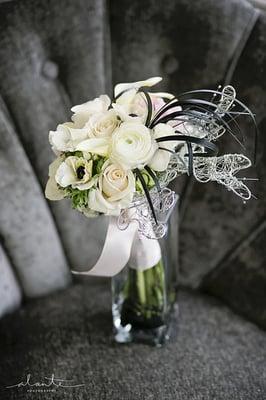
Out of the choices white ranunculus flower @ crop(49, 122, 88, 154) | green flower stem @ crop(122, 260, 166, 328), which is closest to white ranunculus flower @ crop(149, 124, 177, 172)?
white ranunculus flower @ crop(49, 122, 88, 154)

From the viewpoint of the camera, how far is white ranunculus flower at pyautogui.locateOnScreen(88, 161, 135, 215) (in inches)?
28.0

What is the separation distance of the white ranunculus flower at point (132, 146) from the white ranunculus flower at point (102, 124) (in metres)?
0.02

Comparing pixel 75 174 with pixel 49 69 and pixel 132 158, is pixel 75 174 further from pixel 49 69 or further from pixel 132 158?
pixel 49 69

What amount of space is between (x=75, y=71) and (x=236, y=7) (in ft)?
1.01

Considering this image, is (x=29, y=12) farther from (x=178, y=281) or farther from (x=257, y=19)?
(x=178, y=281)

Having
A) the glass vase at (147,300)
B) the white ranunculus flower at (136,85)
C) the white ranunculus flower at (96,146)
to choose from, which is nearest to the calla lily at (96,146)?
the white ranunculus flower at (96,146)

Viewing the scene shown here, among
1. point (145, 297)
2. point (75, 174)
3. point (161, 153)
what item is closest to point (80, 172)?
point (75, 174)

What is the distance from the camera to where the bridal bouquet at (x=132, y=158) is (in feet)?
2.34

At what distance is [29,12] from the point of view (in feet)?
2.97

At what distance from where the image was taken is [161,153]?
2.39ft

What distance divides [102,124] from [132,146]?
7cm

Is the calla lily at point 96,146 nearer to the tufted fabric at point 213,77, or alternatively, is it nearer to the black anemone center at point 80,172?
the black anemone center at point 80,172

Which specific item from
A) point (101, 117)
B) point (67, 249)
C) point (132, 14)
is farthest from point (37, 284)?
point (132, 14)

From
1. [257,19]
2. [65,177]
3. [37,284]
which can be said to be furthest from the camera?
[37,284]
